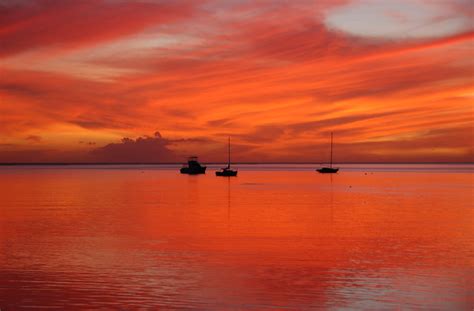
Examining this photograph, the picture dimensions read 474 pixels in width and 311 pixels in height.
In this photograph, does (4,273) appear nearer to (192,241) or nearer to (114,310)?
(114,310)

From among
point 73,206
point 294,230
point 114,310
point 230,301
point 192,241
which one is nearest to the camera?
point 114,310

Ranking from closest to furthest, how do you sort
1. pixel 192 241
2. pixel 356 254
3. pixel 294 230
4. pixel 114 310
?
pixel 114 310
pixel 356 254
pixel 192 241
pixel 294 230

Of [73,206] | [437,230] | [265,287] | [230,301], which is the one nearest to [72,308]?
[230,301]

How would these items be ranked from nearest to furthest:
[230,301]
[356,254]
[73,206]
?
[230,301]
[356,254]
[73,206]

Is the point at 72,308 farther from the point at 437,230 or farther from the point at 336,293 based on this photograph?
the point at 437,230

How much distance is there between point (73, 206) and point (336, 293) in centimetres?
4542

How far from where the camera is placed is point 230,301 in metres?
21.5

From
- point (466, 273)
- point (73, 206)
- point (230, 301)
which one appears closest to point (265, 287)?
point (230, 301)

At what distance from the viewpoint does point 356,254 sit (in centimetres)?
3197

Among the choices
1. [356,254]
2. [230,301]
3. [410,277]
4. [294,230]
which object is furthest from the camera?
[294,230]

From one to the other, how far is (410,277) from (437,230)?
18.1 m

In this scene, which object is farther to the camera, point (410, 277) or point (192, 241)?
point (192, 241)

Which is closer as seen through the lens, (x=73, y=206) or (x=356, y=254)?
(x=356, y=254)

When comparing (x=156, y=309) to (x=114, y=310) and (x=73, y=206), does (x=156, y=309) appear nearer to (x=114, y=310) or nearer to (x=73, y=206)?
(x=114, y=310)
